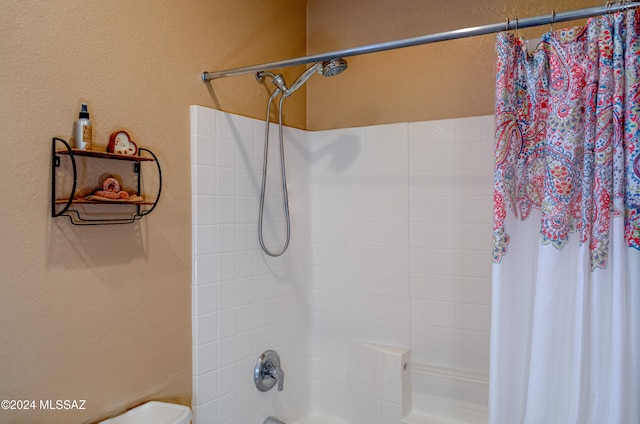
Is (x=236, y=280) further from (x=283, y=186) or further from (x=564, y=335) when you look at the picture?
(x=564, y=335)

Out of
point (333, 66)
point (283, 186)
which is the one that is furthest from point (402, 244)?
point (333, 66)

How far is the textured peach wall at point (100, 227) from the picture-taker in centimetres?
128

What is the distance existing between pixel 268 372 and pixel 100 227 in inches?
→ 42.5

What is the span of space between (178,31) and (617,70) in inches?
59.0

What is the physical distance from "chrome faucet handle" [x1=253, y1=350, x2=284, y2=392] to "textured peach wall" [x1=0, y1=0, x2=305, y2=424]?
14.9 inches

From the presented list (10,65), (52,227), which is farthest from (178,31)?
(52,227)

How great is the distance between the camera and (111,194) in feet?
4.69

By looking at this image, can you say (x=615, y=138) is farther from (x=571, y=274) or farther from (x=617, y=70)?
(x=571, y=274)

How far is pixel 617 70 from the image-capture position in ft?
3.83

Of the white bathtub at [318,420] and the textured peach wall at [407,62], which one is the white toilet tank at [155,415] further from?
the textured peach wall at [407,62]

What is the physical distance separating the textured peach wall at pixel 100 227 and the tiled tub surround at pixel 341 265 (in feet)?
0.37

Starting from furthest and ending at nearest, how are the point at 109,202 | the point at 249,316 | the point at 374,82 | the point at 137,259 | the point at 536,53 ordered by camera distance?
the point at 374,82 < the point at 249,316 < the point at 137,259 < the point at 109,202 < the point at 536,53

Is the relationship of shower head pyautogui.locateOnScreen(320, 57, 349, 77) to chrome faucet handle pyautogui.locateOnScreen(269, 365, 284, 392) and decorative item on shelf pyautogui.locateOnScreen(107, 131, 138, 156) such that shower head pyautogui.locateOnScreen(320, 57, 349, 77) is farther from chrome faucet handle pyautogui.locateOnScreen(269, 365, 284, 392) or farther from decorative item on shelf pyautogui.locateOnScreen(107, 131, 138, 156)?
chrome faucet handle pyautogui.locateOnScreen(269, 365, 284, 392)

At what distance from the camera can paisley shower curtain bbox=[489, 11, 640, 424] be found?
117 cm
